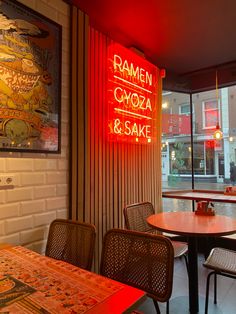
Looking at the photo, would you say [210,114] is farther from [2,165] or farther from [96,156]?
[2,165]

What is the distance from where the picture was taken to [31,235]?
179cm

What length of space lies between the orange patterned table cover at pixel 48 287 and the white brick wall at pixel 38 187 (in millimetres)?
437

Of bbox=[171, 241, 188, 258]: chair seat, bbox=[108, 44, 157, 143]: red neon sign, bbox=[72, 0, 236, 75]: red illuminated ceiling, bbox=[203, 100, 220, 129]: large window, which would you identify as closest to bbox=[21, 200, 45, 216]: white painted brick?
bbox=[108, 44, 157, 143]: red neon sign

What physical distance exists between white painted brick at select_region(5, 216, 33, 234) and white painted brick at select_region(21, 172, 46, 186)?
247 millimetres

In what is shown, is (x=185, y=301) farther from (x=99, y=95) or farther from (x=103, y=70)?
(x=103, y=70)

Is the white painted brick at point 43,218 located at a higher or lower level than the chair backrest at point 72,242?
higher

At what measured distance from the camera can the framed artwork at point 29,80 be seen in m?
1.63

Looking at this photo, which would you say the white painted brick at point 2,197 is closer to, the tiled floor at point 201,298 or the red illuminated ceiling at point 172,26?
the tiled floor at point 201,298

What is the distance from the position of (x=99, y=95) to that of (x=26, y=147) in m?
Answer: 1.07

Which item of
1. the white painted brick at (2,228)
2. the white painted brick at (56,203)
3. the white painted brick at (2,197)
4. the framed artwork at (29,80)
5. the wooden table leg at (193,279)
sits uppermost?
the framed artwork at (29,80)

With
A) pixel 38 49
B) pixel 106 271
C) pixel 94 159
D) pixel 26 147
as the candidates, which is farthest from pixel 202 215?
pixel 38 49

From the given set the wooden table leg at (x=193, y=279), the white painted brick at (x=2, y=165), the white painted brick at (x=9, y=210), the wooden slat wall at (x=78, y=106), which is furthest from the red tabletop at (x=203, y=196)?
the white painted brick at (x=2, y=165)

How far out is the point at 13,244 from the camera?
5.45 ft

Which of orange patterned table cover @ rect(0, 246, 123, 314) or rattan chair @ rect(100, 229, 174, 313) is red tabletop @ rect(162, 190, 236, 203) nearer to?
rattan chair @ rect(100, 229, 174, 313)
